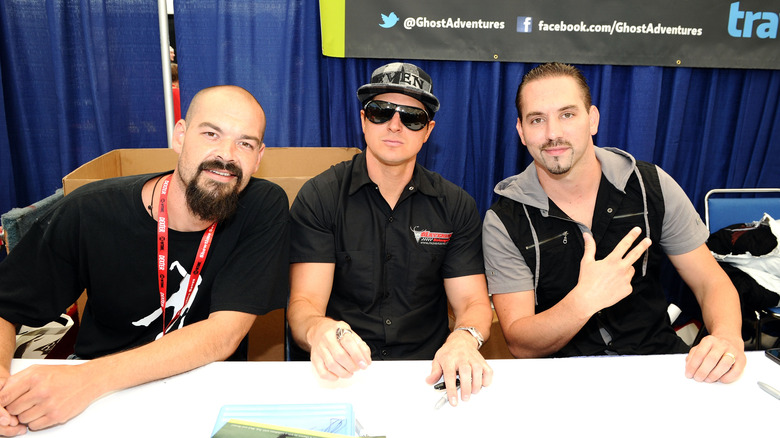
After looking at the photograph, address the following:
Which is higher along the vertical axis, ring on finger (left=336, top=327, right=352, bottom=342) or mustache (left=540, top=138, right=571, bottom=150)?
mustache (left=540, top=138, right=571, bottom=150)

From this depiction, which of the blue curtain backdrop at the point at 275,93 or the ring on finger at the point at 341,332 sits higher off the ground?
the blue curtain backdrop at the point at 275,93

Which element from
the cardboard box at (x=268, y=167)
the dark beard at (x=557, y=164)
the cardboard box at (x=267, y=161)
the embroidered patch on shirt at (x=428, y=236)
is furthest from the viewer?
the cardboard box at (x=267, y=161)

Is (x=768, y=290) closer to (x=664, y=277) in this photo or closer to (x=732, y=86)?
(x=664, y=277)

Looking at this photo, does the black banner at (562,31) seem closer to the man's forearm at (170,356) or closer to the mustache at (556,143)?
the mustache at (556,143)

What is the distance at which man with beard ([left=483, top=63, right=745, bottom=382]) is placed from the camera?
1.88 metres

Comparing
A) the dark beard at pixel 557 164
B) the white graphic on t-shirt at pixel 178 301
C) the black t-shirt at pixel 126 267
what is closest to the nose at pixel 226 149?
the black t-shirt at pixel 126 267

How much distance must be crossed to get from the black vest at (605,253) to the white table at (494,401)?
1.78ft

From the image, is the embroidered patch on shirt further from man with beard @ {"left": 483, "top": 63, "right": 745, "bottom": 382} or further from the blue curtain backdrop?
the blue curtain backdrop

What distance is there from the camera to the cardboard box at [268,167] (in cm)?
245

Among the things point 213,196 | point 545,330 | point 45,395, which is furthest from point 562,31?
point 45,395

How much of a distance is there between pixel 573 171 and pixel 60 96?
276cm

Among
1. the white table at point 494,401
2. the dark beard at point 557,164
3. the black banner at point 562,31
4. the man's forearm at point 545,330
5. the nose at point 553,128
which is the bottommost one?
the man's forearm at point 545,330

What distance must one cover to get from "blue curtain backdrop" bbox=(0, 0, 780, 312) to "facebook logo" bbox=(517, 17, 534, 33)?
0.69 feet

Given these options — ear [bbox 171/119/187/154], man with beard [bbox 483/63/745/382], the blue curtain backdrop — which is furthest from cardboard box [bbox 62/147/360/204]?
man with beard [bbox 483/63/745/382]
